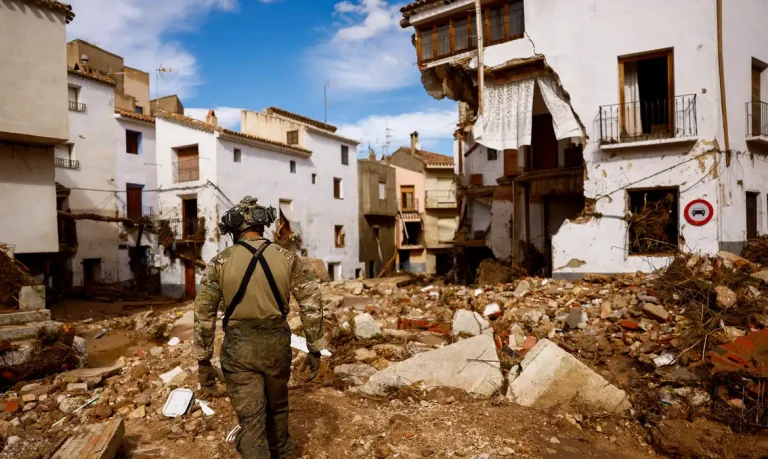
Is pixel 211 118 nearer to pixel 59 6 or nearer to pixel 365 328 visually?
pixel 59 6

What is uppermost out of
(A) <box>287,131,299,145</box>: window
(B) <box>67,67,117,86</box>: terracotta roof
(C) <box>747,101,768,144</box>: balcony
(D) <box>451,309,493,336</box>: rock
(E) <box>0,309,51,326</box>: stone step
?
(B) <box>67,67,117,86</box>: terracotta roof

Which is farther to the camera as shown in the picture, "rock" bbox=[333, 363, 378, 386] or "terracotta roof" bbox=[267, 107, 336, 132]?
"terracotta roof" bbox=[267, 107, 336, 132]

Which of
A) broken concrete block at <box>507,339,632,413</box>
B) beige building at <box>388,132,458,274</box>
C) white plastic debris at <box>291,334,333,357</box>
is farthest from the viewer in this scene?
beige building at <box>388,132,458,274</box>

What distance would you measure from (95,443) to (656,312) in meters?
7.36

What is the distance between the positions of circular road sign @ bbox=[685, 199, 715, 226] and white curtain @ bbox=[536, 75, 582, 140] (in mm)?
2725

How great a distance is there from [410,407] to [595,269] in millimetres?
7074

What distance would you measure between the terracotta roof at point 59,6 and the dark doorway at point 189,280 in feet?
41.5

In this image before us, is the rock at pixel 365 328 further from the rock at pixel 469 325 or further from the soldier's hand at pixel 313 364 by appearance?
the soldier's hand at pixel 313 364

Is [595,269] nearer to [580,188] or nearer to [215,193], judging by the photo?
[580,188]

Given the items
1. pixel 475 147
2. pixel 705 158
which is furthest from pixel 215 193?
pixel 705 158

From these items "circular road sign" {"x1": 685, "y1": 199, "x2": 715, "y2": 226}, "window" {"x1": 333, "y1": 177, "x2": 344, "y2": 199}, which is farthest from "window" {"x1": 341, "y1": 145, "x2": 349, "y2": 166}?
"circular road sign" {"x1": 685, "y1": 199, "x2": 715, "y2": 226}

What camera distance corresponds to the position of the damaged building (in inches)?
408

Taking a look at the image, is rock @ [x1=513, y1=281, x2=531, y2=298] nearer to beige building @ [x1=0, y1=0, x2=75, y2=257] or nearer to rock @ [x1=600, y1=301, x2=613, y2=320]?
rock @ [x1=600, y1=301, x2=613, y2=320]

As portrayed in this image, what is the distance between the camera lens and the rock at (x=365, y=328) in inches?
328
